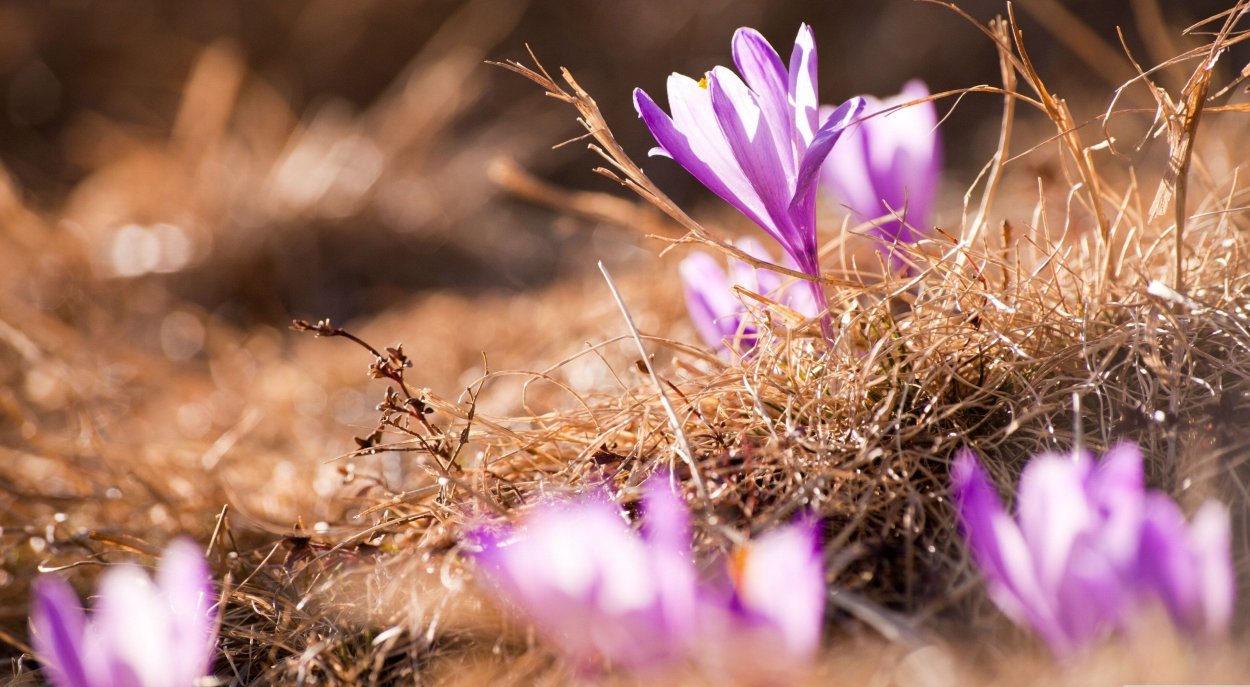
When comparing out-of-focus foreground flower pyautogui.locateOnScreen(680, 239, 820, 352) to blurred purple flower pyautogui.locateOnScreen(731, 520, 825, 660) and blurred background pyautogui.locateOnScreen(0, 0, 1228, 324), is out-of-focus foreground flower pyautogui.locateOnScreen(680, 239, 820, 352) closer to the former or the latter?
blurred background pyautogui.locateOnScreen(0, 0, 1228, 324)

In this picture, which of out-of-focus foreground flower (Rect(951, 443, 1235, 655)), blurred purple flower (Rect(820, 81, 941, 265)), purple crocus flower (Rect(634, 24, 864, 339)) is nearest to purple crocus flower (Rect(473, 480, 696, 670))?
out-of-focus foreground flower (Rect(951, 443, 1235, 655))

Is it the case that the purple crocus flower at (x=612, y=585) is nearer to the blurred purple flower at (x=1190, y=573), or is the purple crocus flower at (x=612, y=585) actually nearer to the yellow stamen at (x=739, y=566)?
the yellow stamen at (x=739, y=566)

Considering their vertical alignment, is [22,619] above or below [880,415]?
below

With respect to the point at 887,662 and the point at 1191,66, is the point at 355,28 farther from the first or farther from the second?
the point at 887,662

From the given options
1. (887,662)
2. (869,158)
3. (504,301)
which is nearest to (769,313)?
(869,158)

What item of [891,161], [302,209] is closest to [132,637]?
[891,161]

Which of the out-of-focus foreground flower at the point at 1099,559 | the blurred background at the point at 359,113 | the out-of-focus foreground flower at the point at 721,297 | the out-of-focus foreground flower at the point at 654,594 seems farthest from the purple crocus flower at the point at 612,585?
the blurred background at the point at 359,113
